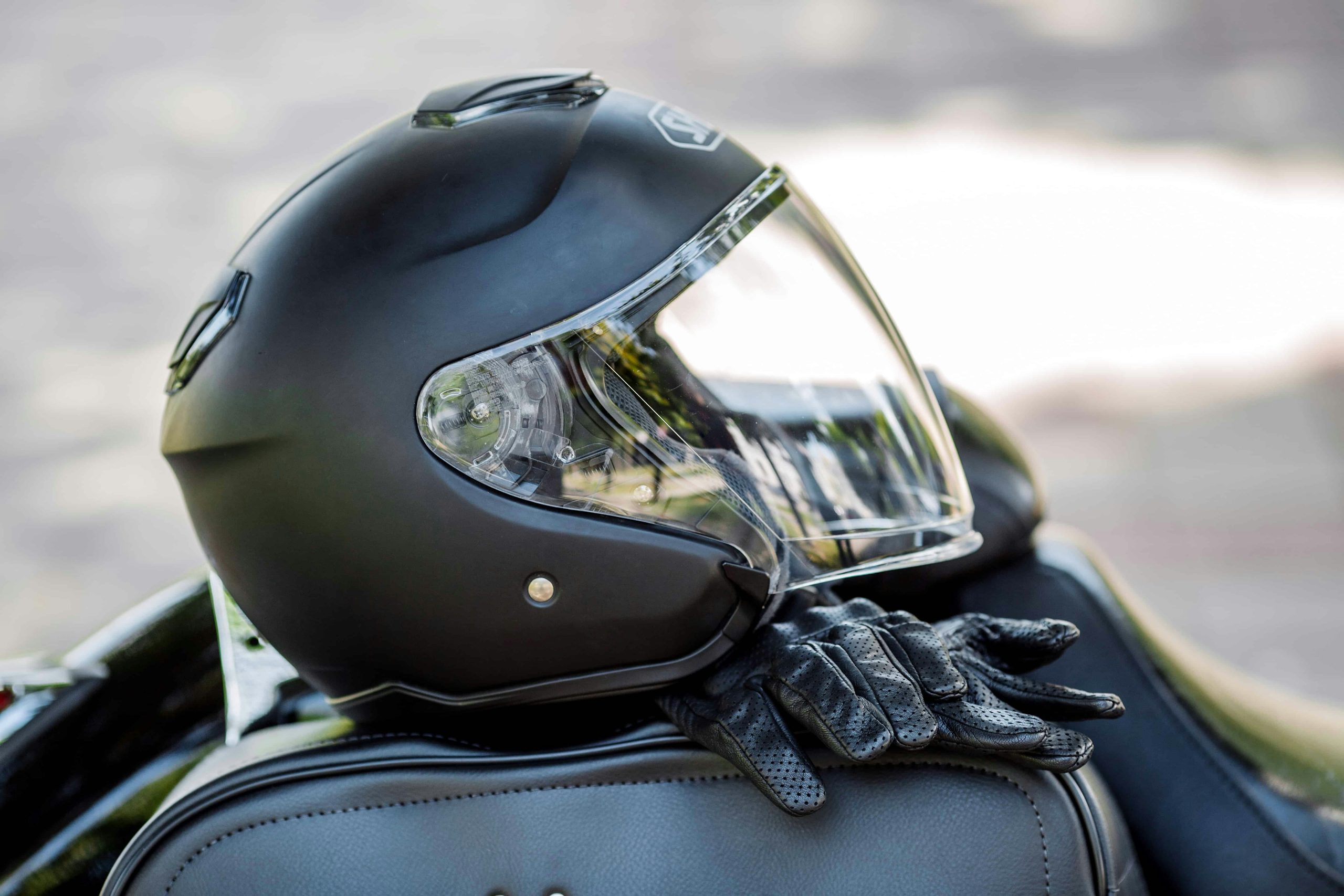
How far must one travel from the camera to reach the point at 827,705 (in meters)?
0.67

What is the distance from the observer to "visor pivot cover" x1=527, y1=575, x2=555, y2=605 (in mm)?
769

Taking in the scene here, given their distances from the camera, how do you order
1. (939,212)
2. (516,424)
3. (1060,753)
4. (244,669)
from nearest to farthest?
(1060,753) → (516,424) → (244,669) → (939,212)

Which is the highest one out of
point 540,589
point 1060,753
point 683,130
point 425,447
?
point 683,130

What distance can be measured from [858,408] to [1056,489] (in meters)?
2.32

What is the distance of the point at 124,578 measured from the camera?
2820 mm

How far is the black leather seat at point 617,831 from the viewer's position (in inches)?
26.0

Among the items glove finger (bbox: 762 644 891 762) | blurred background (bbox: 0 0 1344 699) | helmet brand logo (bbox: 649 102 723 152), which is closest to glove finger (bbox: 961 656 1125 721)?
glove finger (bbox: 762 644 891 762)

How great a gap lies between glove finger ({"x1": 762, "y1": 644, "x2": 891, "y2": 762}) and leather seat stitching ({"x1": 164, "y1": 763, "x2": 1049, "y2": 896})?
0.12 feet

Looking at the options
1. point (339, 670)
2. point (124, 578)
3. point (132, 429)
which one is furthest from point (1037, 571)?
point (132, 429)

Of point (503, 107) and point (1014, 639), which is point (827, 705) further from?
point (503, 107)

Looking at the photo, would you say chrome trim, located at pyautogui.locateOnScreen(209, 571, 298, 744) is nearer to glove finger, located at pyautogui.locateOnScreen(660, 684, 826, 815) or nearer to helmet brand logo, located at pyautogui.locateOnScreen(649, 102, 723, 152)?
glove finger, located at pyautogui.locateOnScreen(660, 684, 826, 815)

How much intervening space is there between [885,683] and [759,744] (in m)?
0.09

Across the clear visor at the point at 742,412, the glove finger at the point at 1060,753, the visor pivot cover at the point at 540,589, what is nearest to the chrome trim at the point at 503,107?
the clear visor at the point at 742,412

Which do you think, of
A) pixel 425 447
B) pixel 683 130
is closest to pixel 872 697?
pixel 425 447
